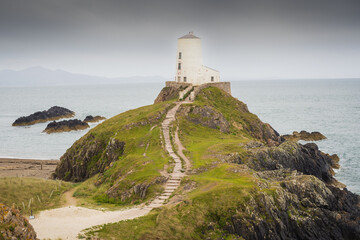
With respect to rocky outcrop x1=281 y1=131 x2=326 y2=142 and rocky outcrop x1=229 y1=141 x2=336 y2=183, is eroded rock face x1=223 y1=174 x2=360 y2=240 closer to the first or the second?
rocky outcrop x1=229 y1=141 x2=336 y2=183

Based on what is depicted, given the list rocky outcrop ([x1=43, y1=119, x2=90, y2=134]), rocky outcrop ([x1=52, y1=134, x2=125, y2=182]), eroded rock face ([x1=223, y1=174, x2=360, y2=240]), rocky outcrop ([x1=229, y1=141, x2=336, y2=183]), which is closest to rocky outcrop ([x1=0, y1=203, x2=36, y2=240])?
eroded rock face ([x1=223, y1=174, x2=360, y2=240])

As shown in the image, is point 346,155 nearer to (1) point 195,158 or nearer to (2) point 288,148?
(2) point 288,148

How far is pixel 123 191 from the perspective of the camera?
3934 centimetres

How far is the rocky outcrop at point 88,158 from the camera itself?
53.4m

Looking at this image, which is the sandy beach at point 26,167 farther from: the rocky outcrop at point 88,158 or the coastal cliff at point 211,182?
the coastal cliff at point 211,182

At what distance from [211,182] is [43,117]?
4666 inches

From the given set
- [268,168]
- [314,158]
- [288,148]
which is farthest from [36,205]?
[314,158]

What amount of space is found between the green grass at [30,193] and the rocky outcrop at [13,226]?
1067cm

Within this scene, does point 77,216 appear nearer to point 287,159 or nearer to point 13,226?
point 13,226

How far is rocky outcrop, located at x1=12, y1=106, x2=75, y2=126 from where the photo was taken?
437ft

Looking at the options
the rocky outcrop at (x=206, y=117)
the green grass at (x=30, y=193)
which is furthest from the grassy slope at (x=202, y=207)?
the rocky outcrop at (x=206, y=117)

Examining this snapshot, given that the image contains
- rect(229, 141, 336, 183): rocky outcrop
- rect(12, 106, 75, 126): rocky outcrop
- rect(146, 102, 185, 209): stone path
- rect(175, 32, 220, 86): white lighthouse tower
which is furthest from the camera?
rect(12, 106, 75, 126): rocky outcrop

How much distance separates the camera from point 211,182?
122 ft

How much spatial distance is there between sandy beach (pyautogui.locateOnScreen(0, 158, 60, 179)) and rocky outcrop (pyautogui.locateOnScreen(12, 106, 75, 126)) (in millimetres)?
56929
